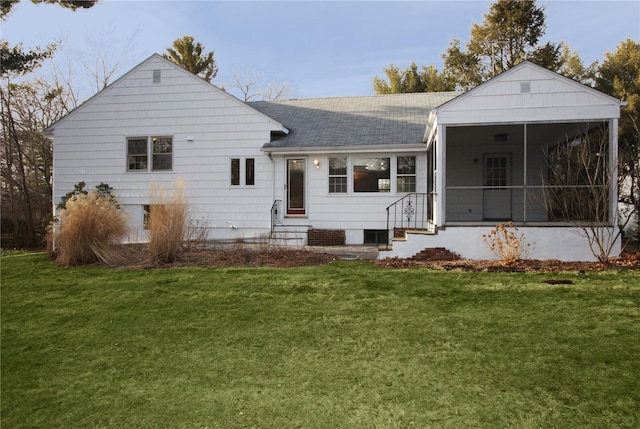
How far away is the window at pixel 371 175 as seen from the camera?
513 inches

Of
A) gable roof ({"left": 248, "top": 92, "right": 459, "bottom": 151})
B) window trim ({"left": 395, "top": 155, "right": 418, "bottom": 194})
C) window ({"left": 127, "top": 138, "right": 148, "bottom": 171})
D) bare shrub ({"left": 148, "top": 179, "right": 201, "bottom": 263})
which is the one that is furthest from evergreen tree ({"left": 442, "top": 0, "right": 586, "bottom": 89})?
bare shrub ({"left": 148, "top": 179, "right": 201, "bottom": 263})

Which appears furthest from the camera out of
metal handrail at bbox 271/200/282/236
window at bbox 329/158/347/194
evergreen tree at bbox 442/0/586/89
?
evergreen tree at bbox 442/0/586/89

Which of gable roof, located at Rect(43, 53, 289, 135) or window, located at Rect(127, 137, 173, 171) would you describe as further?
window, located at Rect(127, 137, 173, 171)

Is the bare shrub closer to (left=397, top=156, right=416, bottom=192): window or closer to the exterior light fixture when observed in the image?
(left=397, top=156, right=416, bottom=192): window

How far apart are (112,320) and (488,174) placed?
37.6 ft

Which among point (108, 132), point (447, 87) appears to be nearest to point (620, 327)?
point (108, 132)

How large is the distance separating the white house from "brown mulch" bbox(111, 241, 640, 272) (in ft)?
7.54

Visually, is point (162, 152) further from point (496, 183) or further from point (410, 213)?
point (496, 183)

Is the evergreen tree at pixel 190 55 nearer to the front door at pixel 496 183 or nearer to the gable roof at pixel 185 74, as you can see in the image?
the gable roof at pixel 185 74

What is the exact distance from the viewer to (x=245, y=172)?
45.2ft

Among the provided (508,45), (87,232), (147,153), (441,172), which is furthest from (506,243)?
(508,45)

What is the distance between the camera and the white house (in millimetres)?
12805

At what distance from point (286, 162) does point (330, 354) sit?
9.90 meters

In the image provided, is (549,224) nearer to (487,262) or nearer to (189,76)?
Result: (487,262)
